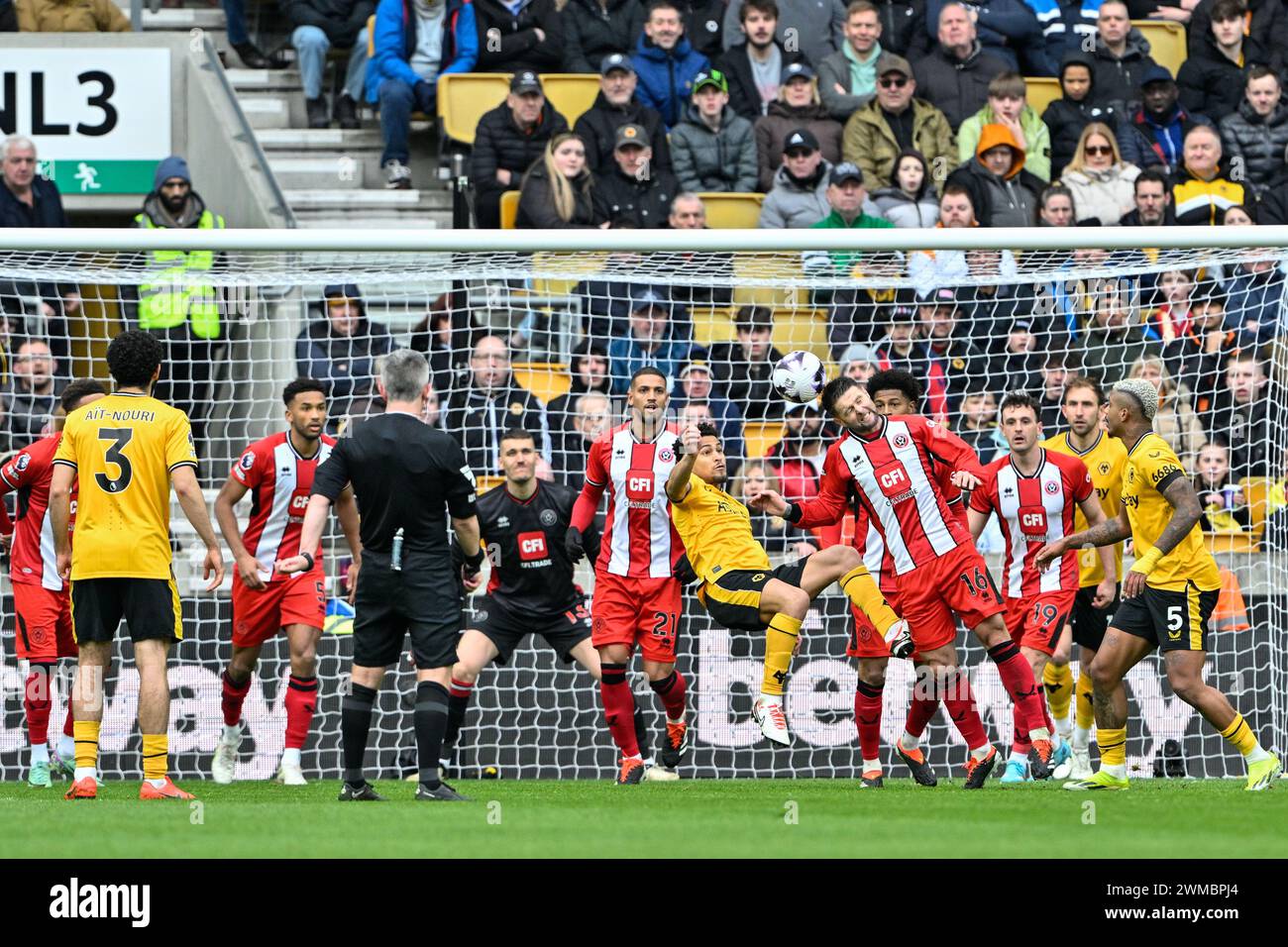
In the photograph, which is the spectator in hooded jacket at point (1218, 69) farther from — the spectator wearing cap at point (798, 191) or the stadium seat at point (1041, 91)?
the spectator wearing cap at point (798, 191)

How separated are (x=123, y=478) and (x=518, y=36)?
27.9ft

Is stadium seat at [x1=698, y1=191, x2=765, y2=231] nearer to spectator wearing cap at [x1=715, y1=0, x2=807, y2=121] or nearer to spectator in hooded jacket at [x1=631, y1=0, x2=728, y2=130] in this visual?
spectator wearing cap at [x1=715, y1=0, x2=807, y2=121]

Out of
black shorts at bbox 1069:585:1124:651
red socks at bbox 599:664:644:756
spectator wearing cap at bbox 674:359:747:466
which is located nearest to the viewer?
Answer: red socks at bbox 599:664:644:756

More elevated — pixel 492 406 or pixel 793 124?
pixel 793 124

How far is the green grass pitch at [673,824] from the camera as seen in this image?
657 centimetres

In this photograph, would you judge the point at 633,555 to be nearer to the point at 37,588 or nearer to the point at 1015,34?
the point at 37,588

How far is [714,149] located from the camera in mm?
15742

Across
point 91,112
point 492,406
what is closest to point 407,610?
point 492,406

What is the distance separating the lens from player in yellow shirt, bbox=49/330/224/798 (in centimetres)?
899

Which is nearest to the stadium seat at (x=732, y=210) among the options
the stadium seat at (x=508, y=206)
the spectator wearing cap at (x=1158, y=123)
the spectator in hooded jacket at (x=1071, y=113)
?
the stadium seat at (x=508, y=206)

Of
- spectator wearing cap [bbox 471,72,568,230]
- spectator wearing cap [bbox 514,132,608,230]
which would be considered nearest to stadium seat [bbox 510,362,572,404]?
spectator wearing cap [bbox 514,132,608,230]

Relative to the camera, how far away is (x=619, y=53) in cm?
1661

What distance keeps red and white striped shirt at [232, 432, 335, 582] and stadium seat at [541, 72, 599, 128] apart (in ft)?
19.8

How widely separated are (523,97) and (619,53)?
1.72 m
